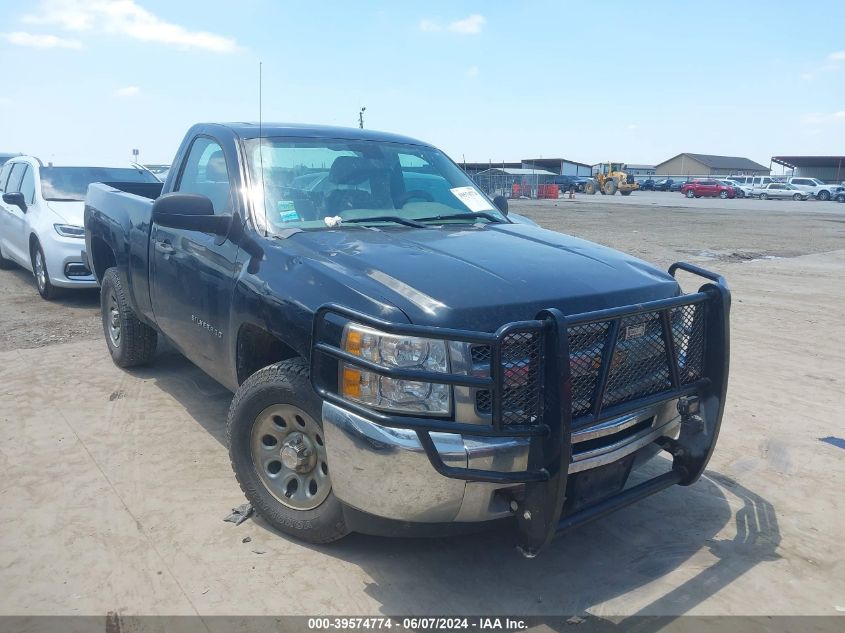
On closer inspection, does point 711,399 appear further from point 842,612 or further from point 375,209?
point 375,209

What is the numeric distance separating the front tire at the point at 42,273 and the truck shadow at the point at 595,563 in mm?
6206

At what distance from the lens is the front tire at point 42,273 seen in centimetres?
834

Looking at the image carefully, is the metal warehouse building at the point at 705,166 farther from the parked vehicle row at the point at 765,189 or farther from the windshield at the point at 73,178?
the windshield at the point at 73,178

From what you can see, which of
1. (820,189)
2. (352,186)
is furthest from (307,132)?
(820,189)

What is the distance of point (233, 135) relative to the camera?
423 centimetres

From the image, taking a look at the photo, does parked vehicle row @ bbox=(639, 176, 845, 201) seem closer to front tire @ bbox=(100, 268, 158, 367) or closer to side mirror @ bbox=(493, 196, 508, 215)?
side mirror @ bbox=(493, 196, 508, 215)

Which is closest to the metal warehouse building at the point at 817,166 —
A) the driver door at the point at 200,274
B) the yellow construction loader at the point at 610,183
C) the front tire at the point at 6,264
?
the yellow construction loader at the point at 610,183

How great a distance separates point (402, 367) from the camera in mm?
2674

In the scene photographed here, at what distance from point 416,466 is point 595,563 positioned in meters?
1.18

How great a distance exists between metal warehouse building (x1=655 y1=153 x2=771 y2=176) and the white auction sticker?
10014cm

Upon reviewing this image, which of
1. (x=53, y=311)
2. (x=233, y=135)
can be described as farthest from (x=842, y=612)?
(x=53, y=311)

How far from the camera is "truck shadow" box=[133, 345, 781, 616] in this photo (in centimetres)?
294

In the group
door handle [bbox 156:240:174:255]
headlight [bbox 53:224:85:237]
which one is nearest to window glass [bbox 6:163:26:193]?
headlight [bbox 53:224:85:237]

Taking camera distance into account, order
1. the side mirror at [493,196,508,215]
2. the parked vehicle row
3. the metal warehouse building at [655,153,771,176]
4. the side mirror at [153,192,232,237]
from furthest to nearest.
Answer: the metal warehouse building at [655,153,771,176]
the parked vehicle row
the side mirror at [493,196,508,215]
the side mirror at [153,192,232,237]
